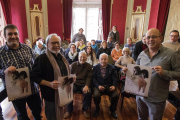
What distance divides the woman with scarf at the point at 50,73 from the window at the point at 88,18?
5.55m

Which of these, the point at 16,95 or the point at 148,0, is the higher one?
the point at 148,0

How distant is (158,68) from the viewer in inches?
42.4

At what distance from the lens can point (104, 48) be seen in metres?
3.93

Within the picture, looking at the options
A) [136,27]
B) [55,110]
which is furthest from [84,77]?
[136,27]

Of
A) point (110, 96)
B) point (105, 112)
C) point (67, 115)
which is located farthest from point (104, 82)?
point (67, 115)

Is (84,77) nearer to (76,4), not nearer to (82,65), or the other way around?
(82,65)

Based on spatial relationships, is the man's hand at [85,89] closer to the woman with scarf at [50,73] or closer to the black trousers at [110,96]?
the black trousers at [110,96]

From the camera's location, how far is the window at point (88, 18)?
6234 mm

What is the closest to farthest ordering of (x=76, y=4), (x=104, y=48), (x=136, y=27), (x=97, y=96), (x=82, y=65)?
(x=97, y=96), (x=82, y=65), (x=104, y=48), (x=136, y=27), (x=76, y=4)

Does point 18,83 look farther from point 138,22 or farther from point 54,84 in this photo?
point 138,22

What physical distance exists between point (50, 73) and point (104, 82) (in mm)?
1254

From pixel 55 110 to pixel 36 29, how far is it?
5584 mm

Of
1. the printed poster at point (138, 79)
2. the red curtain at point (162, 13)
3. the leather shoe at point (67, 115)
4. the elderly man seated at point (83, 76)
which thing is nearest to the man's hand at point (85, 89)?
Answer: the elderly man seated at point (83, 76)

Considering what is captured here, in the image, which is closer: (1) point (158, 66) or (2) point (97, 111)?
(1) point (158, 66)
